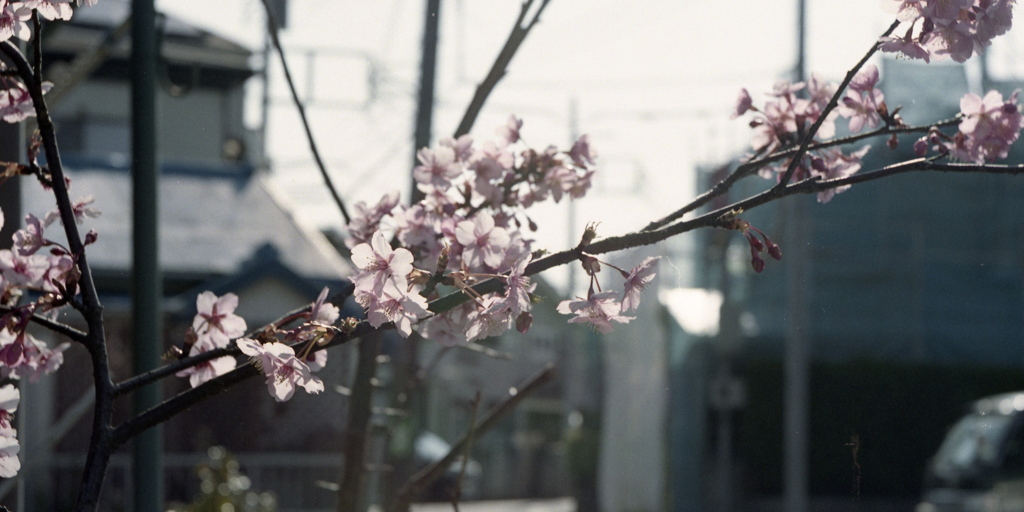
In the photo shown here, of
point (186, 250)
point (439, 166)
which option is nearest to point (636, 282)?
point (439, 166)

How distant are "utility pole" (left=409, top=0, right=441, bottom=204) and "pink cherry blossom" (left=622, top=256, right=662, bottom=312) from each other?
1.13m

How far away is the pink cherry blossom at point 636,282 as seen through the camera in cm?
153

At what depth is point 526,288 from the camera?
4.74 feet

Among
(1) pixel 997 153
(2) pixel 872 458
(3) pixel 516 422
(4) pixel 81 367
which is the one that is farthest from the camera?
(3) pixel 516 422

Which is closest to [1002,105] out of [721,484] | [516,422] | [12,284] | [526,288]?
[526,288]

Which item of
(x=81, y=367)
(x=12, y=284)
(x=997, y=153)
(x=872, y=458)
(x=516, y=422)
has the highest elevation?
(x=997, y=153)

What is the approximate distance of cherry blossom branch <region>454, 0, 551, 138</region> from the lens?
223 centimetres

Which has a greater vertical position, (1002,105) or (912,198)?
(912,198)

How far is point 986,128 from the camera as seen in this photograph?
71.7 inches

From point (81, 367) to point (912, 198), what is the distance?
2059cm

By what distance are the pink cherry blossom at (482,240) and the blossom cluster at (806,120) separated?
552mm

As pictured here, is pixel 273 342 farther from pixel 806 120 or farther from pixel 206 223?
pixel 206 223

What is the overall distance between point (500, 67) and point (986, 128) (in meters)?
0.90

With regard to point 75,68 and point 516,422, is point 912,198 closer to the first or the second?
point 75,68
